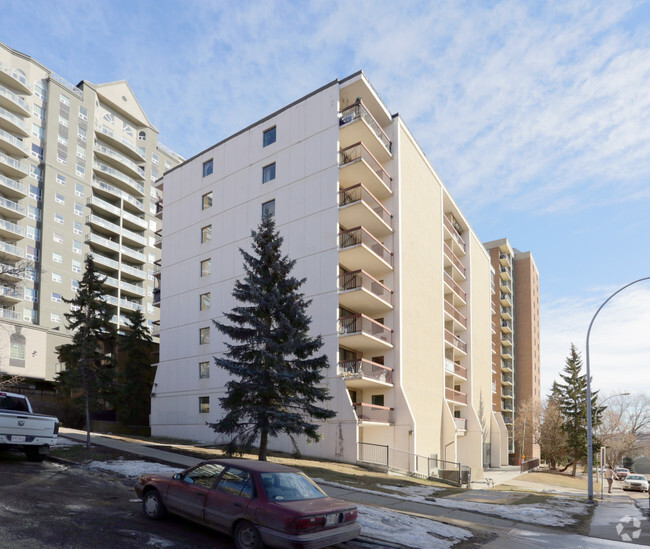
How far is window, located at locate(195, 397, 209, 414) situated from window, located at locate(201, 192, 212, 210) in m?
12.5

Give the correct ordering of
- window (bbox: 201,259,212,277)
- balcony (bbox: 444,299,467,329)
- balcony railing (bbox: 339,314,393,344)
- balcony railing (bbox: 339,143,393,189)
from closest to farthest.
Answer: balcony railing (bbox: 339,314,393,344)
balcony railing (bbox: 339,143,393,189)
window (bbox: 201,259,212,277)
balcony (bbox: 444,299,467,329)

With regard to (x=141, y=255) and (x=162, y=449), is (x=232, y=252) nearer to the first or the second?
(x=162, y=449)

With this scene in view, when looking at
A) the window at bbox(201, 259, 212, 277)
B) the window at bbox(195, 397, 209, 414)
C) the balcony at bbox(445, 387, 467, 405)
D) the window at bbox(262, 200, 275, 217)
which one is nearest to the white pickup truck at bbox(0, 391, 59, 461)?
the window at bbox(195, 397, 209, 414)

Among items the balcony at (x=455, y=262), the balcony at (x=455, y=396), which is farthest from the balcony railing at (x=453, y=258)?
the balcony at (x=455, y=396)

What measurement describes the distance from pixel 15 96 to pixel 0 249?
58.0 feet

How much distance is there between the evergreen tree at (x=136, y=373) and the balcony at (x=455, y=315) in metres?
23.9

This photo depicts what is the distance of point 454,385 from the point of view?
151ft

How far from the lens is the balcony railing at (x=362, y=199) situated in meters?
29.0

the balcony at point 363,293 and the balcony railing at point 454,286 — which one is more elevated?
the balcony railing at point 454,286

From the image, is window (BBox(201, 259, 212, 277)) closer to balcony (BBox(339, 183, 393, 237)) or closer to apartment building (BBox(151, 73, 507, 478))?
apartment building (BBox(151, 73, 507, 478))

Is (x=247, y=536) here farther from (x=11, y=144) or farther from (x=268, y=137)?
(x=11, y=144)

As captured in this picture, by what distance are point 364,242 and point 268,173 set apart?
782 cm

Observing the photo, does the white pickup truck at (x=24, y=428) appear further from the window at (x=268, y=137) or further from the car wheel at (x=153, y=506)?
the window at (x=268, y=137)

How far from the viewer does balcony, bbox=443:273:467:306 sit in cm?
4269
